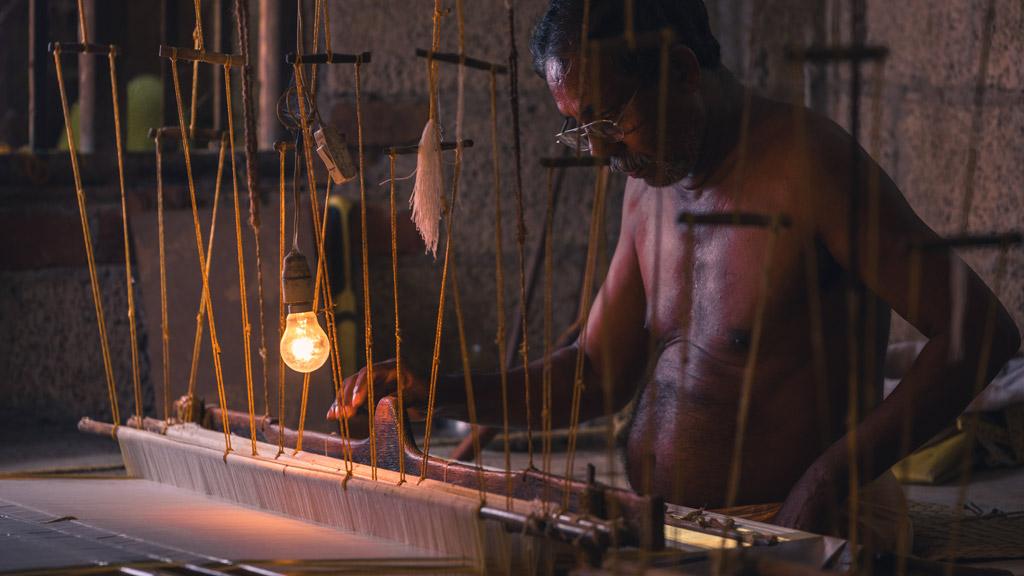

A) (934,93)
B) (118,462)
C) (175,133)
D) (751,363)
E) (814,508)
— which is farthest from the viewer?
(934,93)

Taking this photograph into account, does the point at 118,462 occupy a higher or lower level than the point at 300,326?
lower

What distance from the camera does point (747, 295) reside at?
232 centimetres

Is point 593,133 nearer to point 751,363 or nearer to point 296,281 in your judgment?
point 296,281

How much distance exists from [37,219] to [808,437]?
2.69 meters

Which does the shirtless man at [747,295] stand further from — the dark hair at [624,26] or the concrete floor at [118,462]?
the concrete floor at [118,462]

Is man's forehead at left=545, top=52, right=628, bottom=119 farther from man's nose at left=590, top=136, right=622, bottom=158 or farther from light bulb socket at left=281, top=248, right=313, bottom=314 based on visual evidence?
light bulb socket at left=281, top=248, right=313, bottom=314

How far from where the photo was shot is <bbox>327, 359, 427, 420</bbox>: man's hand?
2.16 meters

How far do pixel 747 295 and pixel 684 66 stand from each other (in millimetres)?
407

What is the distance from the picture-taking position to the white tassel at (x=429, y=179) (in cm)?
174

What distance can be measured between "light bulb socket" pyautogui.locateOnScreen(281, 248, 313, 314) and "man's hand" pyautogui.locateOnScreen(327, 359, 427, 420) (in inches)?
7.2

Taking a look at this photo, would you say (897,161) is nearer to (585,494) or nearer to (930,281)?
(930,281)

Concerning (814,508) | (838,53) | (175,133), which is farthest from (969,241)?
(175,133)

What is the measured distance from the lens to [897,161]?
422cm

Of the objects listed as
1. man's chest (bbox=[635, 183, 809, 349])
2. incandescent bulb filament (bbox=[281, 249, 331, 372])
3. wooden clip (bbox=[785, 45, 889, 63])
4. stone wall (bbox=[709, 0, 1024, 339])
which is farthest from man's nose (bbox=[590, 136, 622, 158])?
stone wall (bbox=[709, 0, 1024, 339])
